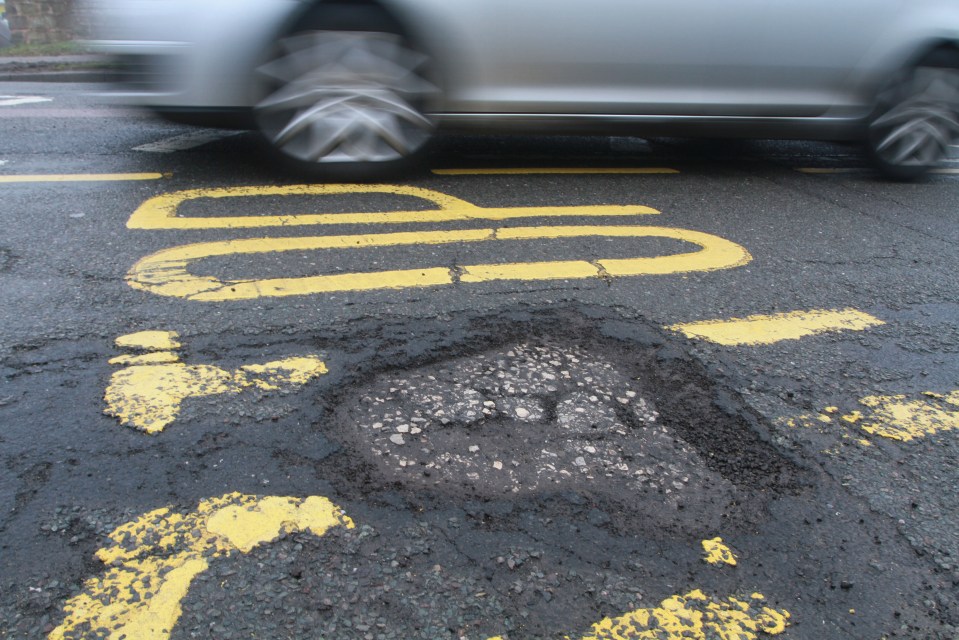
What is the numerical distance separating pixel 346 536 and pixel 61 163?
3854 millimetres

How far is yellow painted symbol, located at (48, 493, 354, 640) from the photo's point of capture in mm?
1588

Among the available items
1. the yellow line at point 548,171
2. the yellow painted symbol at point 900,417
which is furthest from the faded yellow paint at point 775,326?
the yellow line at point 548,171

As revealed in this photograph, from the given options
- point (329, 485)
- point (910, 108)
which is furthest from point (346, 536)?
point (910, 108)

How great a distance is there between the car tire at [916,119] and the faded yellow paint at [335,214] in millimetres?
2019

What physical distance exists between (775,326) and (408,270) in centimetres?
154

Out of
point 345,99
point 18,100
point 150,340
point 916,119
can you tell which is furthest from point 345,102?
point 18,100

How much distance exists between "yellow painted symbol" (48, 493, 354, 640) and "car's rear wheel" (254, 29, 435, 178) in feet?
9.36

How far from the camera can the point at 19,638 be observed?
1.54m

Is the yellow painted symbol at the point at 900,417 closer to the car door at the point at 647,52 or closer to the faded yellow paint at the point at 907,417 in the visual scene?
the faded yellow paint at the point at 907,417

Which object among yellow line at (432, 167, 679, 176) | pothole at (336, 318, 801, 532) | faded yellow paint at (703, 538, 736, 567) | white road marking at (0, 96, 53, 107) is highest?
yellow line at (432, 167, 679, 176)

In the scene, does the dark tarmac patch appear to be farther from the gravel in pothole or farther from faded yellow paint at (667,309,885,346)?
faded yellow paint at (667,309,885,346)

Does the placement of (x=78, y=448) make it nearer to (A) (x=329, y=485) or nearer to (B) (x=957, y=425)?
(A) (x=329, y=485)

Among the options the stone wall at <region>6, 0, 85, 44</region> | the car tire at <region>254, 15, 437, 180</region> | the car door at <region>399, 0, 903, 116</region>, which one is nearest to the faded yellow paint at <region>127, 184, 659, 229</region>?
the car tire at <region>254, 15, 437, 180</region>

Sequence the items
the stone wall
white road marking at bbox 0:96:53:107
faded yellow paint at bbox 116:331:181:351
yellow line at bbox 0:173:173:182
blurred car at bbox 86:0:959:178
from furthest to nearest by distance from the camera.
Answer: the stone wall, white road marking at bbox 0:96:53:107, yellow line at bbox 0:173:173:182, blurred car at bbox 86:0:959:178, faded yellow paint at bbox 116:331:181:351
